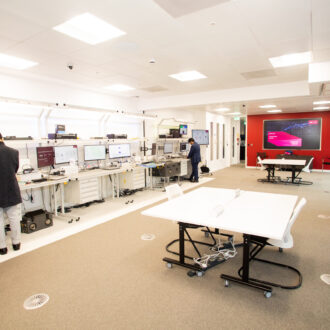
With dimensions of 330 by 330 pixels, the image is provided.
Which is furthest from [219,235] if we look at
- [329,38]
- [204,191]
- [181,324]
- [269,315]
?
[329,38]

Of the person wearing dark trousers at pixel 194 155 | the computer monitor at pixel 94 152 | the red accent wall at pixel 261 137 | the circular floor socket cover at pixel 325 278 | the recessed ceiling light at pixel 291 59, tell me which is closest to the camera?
the circular floor socket cover at pixel 325 278

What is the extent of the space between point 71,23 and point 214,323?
127 inches

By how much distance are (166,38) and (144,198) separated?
12.4ft

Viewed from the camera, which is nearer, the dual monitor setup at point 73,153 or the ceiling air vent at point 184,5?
the ceiling air vent at point 184,5

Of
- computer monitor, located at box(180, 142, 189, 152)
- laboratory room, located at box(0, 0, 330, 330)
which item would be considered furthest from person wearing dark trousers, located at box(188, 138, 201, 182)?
laboratory room, located at box(0, 0, 330, 330)

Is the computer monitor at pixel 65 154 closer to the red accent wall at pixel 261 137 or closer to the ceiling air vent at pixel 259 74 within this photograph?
the ceiling air vent at pixel 259 74

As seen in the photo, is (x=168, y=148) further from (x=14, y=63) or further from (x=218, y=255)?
(x=218, y=255)

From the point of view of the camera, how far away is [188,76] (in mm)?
4953

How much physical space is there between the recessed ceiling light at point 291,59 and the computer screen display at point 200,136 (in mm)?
4761

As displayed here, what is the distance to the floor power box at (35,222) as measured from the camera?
12.6ft

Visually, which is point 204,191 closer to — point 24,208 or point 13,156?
point 13,156

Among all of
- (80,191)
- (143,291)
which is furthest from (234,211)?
(80,191)

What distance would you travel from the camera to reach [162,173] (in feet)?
22.9

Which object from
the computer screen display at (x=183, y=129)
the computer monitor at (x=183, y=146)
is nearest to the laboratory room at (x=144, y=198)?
→ the computer screen display at (x=183, y=129)
